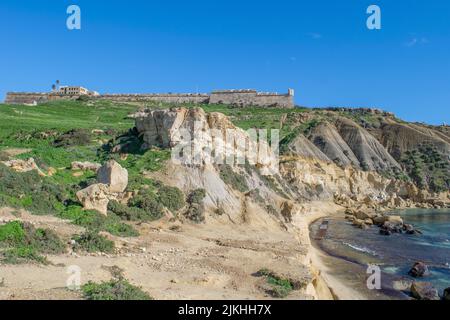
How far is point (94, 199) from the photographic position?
71.9 feet

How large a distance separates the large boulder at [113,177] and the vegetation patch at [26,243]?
8.25 m

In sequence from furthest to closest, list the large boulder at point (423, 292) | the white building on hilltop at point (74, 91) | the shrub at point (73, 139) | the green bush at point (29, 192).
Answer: the white building on hilltop at point (74, 91)
the shrub at point (73, 139)
the green bush at point (29, 192)
the large boulder at point (423, 292)

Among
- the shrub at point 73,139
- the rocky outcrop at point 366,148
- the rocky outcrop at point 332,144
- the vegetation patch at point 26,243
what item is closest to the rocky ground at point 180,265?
the vegetation patch at point 26,243

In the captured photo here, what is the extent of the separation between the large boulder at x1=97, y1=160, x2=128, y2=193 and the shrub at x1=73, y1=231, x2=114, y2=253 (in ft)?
25.0

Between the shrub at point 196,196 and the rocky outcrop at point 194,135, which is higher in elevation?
the rocky outcrop at point 194,135

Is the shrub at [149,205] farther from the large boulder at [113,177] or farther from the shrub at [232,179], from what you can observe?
the shrub at [232,179]

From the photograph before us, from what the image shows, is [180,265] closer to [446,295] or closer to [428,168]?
[446,295]

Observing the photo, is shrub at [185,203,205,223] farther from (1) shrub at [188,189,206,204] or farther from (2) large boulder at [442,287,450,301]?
(2) large boulder at [442,287,450,301]

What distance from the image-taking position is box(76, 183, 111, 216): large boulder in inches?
856

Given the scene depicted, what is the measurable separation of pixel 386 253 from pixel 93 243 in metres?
19.1

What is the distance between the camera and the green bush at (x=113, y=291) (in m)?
11.1

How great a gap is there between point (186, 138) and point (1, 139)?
2577cm

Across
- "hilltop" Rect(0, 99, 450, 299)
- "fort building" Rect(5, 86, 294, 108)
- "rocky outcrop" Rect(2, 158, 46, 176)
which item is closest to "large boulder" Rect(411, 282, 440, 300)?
"hilltop" Rect(0, 99, 450, 299)
